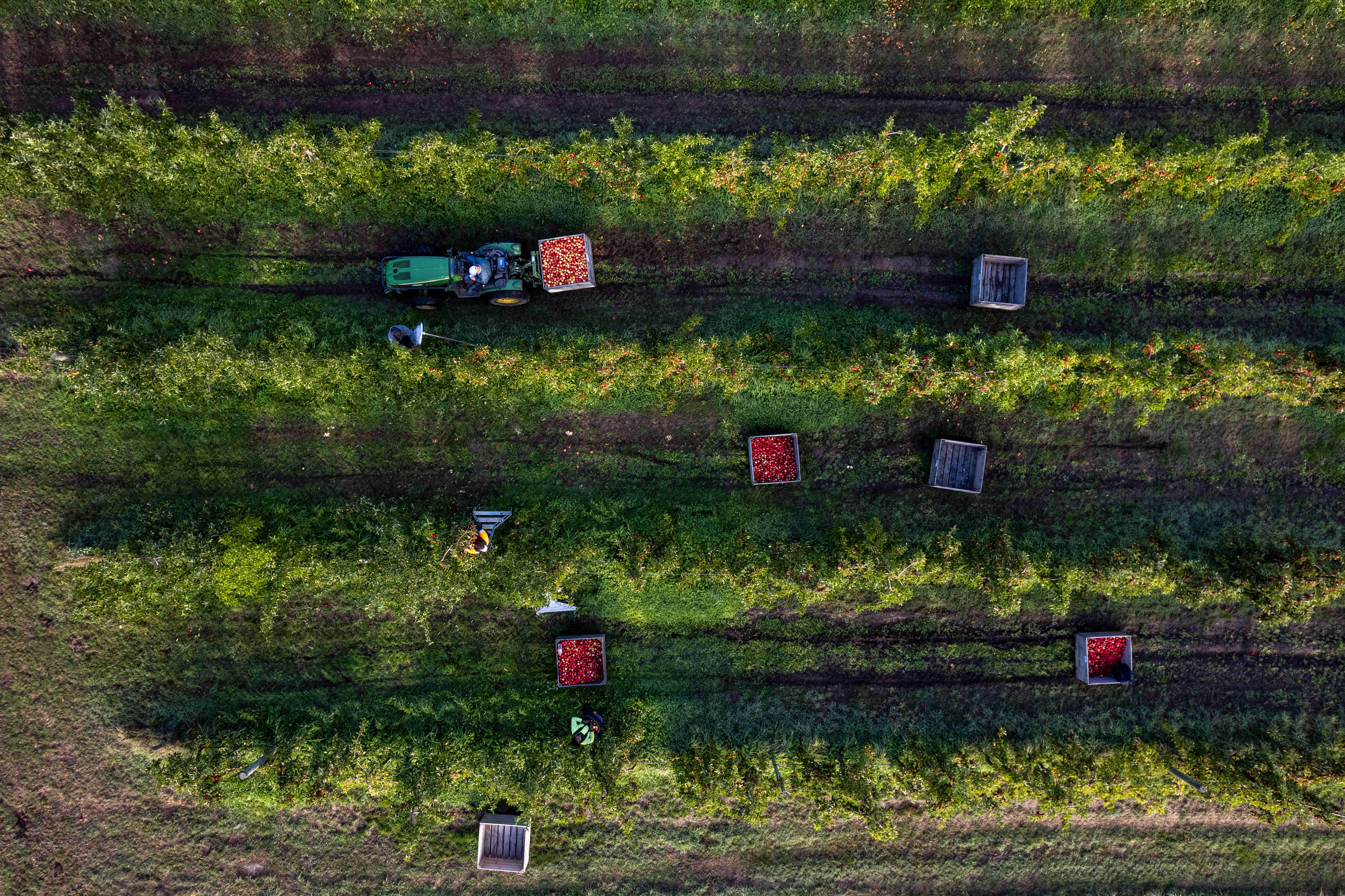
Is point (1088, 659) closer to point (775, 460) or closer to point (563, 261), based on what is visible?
point (775, 460)

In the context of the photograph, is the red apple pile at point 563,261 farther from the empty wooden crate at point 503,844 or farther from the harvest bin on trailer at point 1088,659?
the harvest bin on trailer at point 1088,659

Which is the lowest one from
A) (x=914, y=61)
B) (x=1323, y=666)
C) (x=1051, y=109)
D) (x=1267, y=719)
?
(x=1267, y=719)

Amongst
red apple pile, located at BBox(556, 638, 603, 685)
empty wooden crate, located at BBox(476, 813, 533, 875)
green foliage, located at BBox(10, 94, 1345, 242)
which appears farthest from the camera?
red apple pile, located at BBox(556, 638, 603, 685)

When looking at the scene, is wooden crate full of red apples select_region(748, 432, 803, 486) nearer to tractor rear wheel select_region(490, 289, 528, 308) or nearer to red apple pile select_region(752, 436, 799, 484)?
red apple pile select_region(752, 436, 799, 484)

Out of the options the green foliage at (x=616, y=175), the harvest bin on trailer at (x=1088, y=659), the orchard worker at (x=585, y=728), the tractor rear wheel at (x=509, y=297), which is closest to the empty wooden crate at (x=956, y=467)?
the harvest bin on trailer at (x=1088, y=659)

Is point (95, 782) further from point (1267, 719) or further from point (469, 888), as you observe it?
point (1267, 719)

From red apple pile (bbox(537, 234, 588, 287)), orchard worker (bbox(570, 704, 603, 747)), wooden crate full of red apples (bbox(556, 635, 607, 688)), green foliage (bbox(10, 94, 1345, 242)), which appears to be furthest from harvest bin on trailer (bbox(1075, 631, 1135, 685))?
red apple pile (bbox(537, 234, 588, 287))

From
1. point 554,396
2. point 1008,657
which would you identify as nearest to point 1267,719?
point 1008,657
